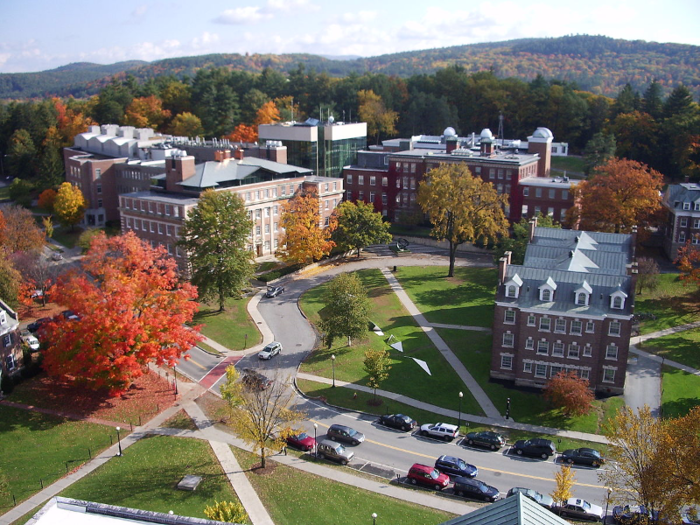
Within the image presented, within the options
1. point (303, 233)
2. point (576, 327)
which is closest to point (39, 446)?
Result: point (576, 327)

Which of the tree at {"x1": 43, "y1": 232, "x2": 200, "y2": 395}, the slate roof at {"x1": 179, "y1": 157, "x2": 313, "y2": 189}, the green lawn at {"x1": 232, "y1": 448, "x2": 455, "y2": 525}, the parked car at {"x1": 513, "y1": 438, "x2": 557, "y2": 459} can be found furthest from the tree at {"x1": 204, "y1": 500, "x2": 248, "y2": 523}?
the slate roof at {"x1": 179, "y1": 157, "x2": 313, "y2": 189}

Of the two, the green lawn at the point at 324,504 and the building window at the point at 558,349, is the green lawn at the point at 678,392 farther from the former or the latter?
the green lawn at the point at 324,504

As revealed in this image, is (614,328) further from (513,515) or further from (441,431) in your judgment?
(513,515)

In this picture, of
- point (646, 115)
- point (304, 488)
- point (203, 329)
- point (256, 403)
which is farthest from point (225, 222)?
point (646, 115)

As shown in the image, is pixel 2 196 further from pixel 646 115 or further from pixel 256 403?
pixel 646 115

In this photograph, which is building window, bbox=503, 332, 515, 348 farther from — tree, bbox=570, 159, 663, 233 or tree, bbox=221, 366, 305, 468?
tree, bbox=570, 159, 663, 233

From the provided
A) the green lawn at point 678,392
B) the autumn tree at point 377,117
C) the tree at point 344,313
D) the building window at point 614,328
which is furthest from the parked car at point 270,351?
the autumn tree at point 377,117
